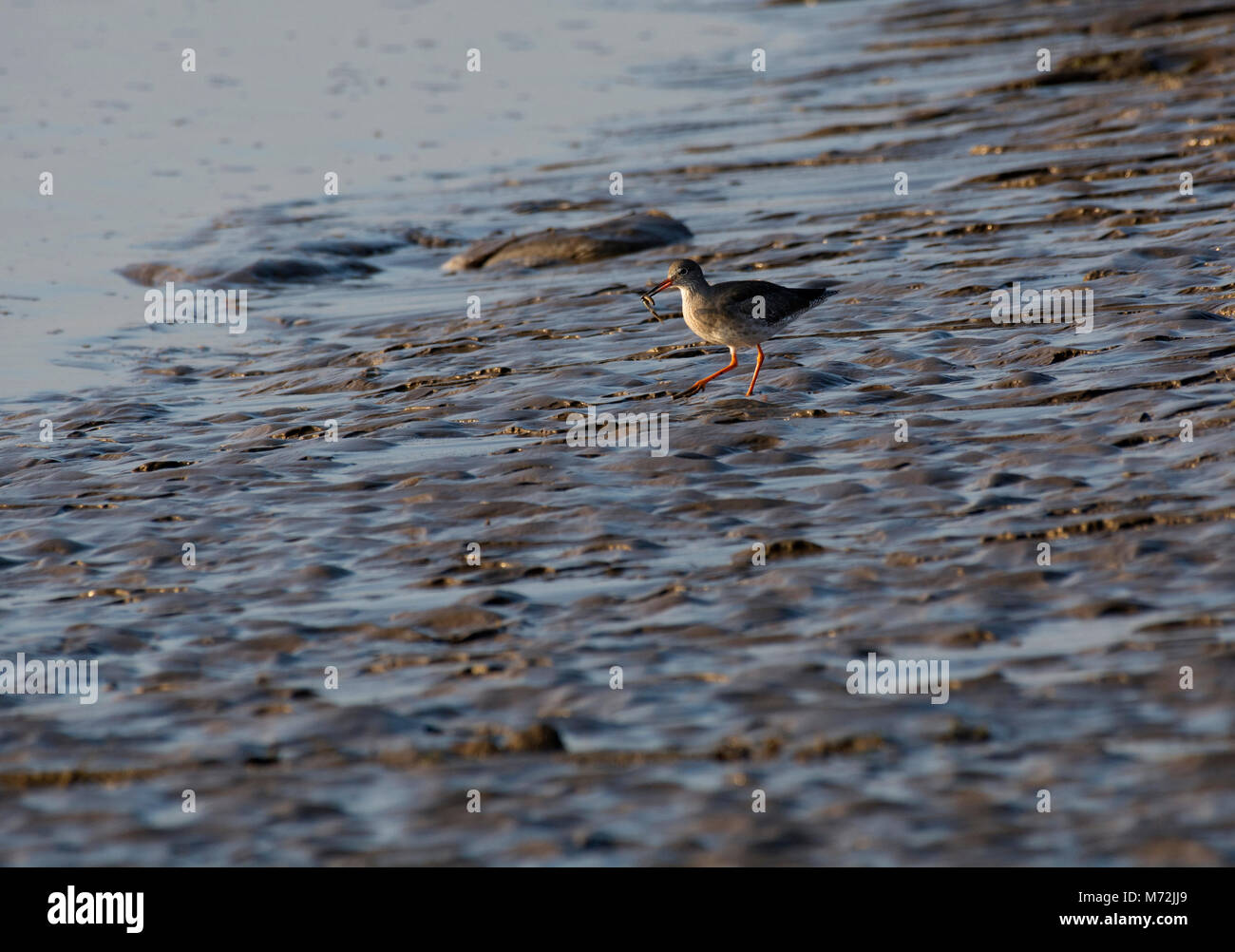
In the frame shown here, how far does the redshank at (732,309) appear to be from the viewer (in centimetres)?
1137

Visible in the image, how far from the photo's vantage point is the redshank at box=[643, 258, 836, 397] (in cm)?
1137

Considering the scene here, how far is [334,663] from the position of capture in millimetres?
7273

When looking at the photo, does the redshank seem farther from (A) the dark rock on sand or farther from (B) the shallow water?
(A) the dark rock on sand

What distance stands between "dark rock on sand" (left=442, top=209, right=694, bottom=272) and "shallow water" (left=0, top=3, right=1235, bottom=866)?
0.32 metres

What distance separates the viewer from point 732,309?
11.4 metres

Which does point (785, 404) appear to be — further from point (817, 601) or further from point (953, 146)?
point (953, 146)

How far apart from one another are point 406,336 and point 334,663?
7.25m

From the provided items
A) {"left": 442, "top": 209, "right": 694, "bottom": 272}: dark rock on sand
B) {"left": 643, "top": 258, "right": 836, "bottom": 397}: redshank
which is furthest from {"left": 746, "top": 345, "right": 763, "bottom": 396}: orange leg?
{"left": 442, "top": 209, "right": 694, "bottom": 272}: dark rock on sand

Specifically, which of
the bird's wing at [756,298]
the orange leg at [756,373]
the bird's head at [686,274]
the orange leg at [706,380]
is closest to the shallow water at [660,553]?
the orange leg at [756,373]

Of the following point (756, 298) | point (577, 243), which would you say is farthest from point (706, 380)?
point (577, 243)

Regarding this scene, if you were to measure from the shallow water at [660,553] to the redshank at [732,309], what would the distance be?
37cm

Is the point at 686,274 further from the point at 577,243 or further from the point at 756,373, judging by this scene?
the point at 577,243

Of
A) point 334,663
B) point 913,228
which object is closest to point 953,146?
point 913,228

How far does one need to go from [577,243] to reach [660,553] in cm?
903
